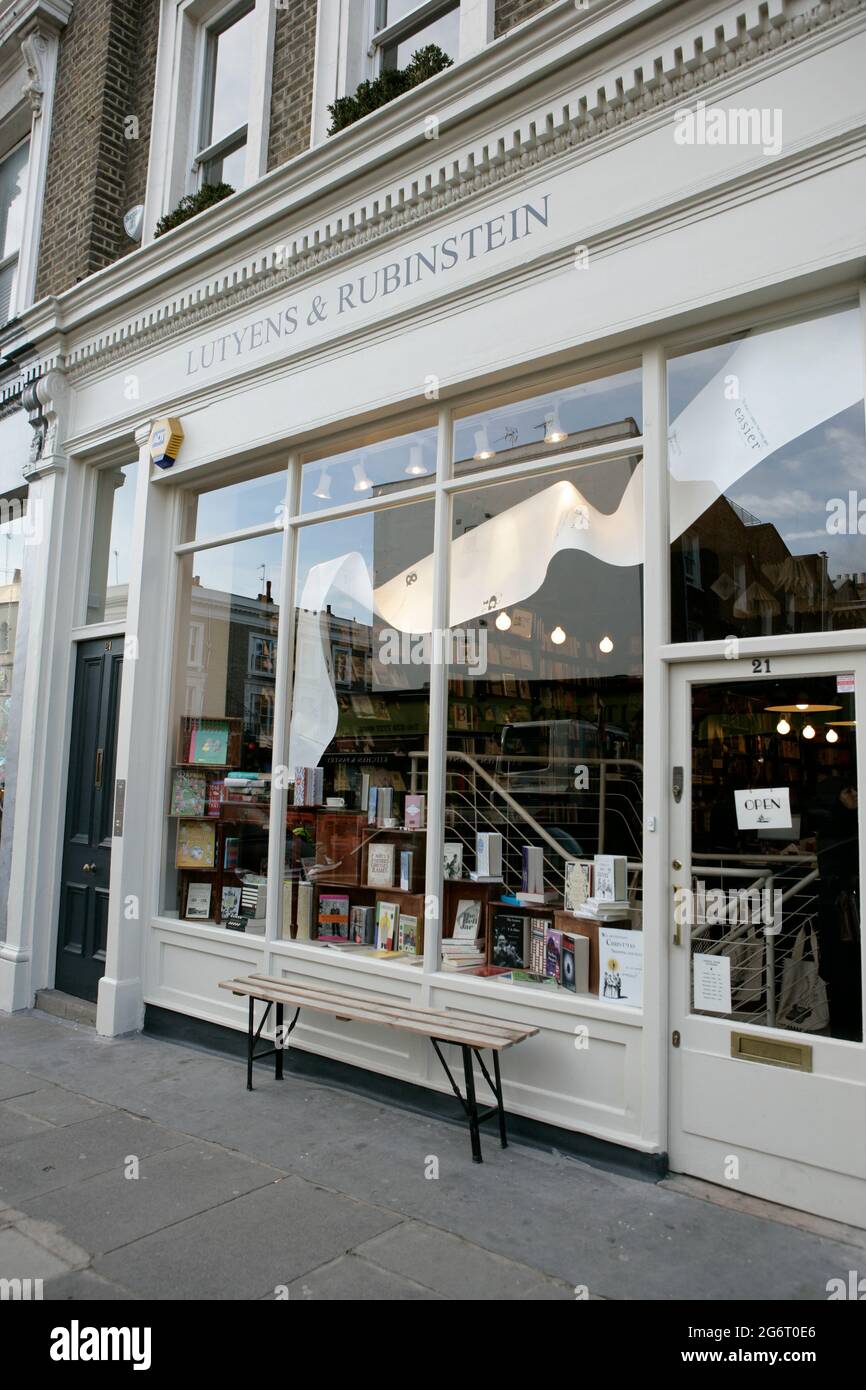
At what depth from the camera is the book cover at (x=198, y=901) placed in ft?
23.0

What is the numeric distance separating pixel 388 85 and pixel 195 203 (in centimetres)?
209

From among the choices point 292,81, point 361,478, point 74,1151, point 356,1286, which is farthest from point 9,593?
point 356,1286

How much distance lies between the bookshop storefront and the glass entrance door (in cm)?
1

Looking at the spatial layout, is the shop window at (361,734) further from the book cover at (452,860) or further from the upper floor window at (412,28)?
the upper floor window at (412,28)

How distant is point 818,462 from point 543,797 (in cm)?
252

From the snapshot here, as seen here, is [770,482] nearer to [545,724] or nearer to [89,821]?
[545,724]

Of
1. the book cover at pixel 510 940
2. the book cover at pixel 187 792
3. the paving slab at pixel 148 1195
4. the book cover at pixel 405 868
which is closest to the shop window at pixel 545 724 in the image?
the book cover at pixel 510 940

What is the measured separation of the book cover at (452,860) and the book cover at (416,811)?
10.4 inches

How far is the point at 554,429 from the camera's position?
5.24 m

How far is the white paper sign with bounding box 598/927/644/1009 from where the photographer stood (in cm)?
455

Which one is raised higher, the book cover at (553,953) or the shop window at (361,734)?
the shop window at (361,734)

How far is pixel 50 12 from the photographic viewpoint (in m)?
8.73

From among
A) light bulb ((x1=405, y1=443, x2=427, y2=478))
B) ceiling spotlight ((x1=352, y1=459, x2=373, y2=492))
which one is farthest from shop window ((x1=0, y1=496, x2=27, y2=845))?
light bulb ((x1=405, y1=443, x2=427, y2=478))

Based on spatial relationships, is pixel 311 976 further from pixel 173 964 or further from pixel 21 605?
pixel 21 605
